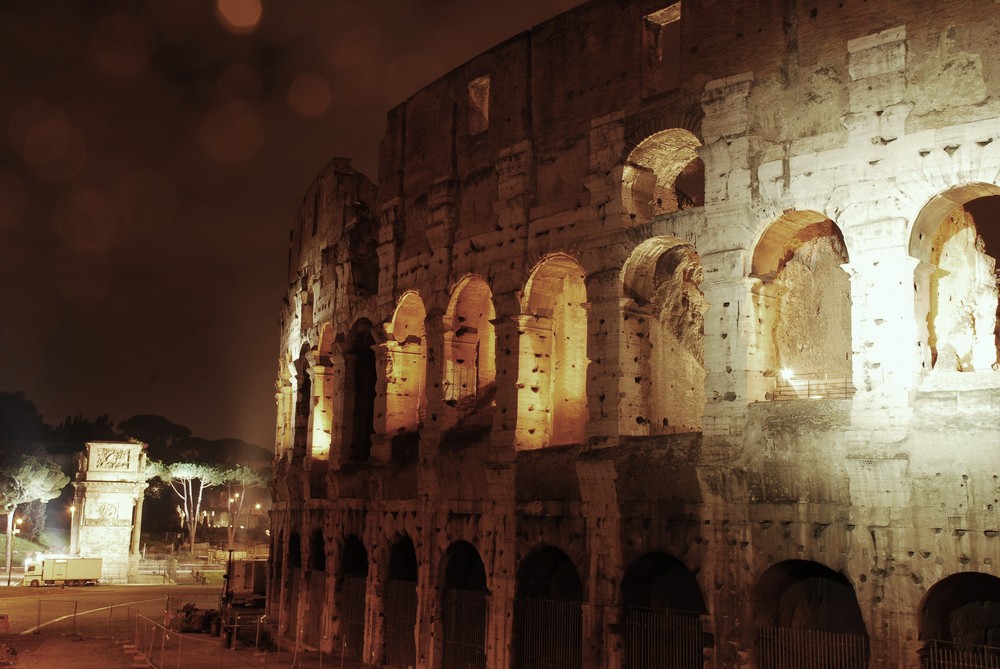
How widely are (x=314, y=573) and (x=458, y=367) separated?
257 inches

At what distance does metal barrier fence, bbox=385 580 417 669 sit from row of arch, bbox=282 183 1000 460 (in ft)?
8.88

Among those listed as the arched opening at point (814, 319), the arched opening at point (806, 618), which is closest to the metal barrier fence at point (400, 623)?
the arched opening at point (806, 618)

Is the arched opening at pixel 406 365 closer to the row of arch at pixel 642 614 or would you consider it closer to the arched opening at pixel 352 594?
the row of arch at pixel 642 614

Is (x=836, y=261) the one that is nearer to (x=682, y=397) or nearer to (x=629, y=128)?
(x=682, y=397)

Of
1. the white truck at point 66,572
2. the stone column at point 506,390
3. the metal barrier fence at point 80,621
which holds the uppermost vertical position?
the stone column at point 506,390

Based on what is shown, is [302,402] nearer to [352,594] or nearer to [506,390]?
[352,594]

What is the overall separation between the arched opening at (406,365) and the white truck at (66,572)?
21.2 meters

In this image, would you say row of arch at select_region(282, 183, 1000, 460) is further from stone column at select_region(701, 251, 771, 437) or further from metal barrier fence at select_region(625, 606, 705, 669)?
metal barrier fence at select_region(625, 606, 705, 669)

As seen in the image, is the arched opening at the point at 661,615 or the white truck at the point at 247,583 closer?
the arched opening at the point at 661,615

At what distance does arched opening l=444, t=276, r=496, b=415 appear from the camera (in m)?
16.3

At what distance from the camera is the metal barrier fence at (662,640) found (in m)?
12.1

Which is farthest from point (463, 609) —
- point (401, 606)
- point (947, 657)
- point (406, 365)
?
point (947, 657)

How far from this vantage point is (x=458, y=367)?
1644cm

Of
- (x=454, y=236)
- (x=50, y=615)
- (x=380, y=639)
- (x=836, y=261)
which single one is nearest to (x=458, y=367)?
(x=454, y=236)
